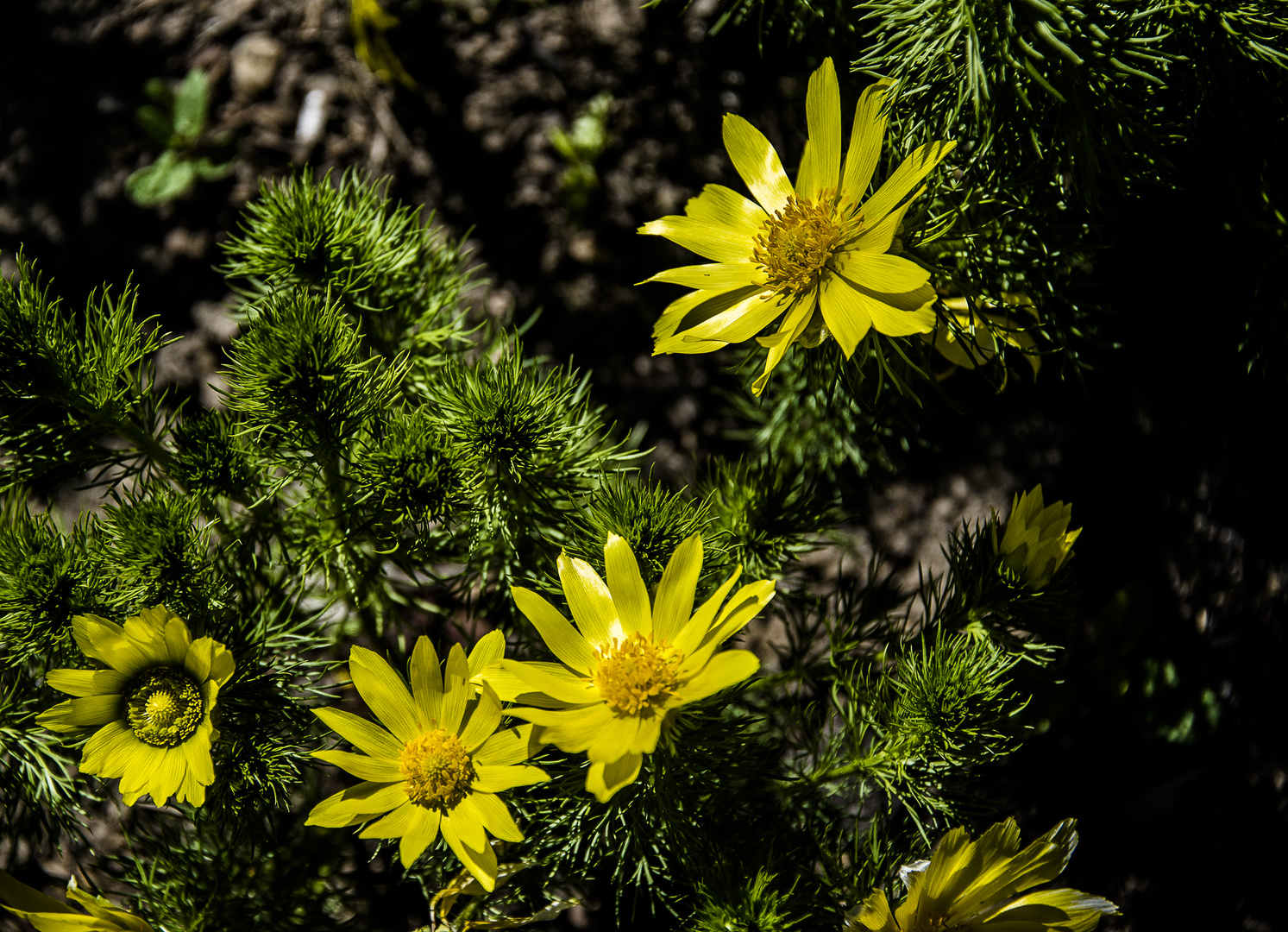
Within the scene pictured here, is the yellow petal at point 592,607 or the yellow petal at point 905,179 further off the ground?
the yellow petal at point 905,179

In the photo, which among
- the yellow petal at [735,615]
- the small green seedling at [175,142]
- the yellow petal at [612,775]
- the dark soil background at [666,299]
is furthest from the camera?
the small green seedling at [175,142]

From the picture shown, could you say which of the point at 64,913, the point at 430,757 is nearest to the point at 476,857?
the point at 430,757

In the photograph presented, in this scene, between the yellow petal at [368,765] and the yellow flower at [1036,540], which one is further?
the yellow flower at [1036,540]

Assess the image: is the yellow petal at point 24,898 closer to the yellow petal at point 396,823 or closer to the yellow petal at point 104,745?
the yellow petal at point 104,745

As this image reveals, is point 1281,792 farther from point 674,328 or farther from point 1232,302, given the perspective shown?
point 674,328

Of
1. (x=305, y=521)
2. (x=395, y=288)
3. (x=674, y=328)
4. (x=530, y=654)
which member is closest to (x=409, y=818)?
(x=530, y=654)

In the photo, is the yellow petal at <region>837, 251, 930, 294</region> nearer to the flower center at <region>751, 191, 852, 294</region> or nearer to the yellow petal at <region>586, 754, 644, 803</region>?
the flower center at <region>751, 191, 852, 294</region>

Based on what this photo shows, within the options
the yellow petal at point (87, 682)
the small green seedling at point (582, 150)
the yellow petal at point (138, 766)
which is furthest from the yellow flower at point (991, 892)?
the small green seedling at point (582, 150)
